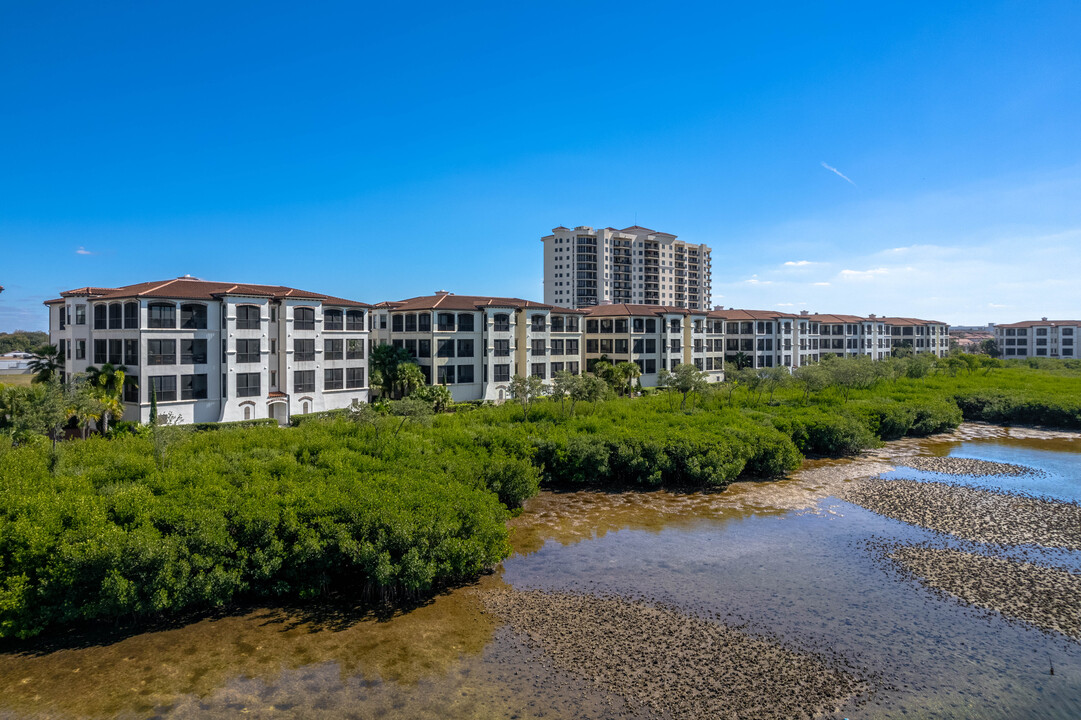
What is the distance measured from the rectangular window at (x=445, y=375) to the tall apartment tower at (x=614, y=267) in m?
71.5

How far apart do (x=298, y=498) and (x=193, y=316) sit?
29.9 metres

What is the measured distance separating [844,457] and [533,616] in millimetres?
35591

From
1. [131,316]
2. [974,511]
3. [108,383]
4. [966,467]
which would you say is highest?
[131,316]

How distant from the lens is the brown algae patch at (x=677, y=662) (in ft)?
50.2

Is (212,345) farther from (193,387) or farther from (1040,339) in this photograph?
(1040,339)

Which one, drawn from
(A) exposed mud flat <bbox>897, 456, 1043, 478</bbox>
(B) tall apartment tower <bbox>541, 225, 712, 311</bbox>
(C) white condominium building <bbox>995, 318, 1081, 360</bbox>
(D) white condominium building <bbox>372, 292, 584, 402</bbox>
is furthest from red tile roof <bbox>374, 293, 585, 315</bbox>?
(C) white condominium building <bbox>995, 318, 1081, 360</bbox>

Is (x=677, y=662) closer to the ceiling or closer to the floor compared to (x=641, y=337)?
closer to the floor

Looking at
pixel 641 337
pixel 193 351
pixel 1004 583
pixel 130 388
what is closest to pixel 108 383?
pixel 130 388

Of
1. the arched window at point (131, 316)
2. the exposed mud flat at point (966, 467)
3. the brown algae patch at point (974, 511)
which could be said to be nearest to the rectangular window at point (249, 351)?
the arched window at point (131, 316)

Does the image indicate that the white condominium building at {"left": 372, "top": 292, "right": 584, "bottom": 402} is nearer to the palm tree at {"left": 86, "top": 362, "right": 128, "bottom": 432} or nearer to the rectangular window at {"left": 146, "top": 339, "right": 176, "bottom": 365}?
the rectangular window at {"left": 146, "top": 339, "right": 176, "bottom": 365}

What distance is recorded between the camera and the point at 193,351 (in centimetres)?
4472

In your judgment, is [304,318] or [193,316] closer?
[193,316]

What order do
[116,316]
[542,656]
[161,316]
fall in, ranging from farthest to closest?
[116,316] < [161,316] < [542,656]

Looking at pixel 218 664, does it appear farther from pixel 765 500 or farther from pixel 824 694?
pixel 765 500
